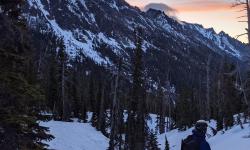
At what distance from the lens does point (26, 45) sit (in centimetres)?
1521

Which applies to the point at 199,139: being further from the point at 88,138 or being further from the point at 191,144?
the point at 88,138

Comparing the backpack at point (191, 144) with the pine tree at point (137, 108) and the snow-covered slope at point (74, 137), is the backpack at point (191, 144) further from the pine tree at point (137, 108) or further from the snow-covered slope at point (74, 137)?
the pine tree at point (137, 108)

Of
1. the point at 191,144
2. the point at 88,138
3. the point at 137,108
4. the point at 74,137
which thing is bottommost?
the point at 88,138

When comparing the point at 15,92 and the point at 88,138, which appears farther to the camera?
the point at 88,138

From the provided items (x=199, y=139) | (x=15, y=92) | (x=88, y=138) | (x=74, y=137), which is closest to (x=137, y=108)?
(x=88, y=138)

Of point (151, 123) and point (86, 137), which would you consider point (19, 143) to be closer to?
point (86, 137)

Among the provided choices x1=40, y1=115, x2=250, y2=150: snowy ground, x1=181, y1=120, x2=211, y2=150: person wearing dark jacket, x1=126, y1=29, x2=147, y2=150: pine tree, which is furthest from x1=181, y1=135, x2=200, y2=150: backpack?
x1=126, y1=29, x2=147, y2=150: pine tree

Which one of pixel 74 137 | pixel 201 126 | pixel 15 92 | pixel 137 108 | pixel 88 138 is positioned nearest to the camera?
pixel 201 126

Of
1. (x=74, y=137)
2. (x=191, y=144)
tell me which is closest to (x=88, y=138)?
(x=74, y=137)

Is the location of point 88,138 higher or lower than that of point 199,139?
lower

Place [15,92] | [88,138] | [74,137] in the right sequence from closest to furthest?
[15,92] → [74,137] → [88,138]

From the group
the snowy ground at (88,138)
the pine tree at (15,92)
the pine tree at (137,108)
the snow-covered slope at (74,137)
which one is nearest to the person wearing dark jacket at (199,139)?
the pine tree at (15,92)

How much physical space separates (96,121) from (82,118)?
3.71m

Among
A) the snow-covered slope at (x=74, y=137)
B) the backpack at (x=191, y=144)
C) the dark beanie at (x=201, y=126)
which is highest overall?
the dark beanie at (x=201, y=126)
